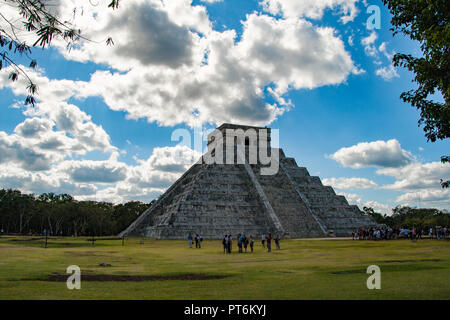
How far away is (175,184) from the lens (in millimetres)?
48375

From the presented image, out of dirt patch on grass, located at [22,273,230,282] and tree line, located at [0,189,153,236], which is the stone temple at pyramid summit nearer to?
tree line, located at [0,189,153,236]

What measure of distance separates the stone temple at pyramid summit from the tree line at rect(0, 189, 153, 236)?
1698 cm

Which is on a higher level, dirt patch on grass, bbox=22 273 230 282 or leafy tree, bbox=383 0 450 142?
leafy tree, bbox=383 0 450 142

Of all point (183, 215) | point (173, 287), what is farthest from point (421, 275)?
point (183, 215)

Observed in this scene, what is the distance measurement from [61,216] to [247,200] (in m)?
32.6

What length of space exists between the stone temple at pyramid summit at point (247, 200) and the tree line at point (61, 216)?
16977mm

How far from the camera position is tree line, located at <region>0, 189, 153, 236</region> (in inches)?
2245

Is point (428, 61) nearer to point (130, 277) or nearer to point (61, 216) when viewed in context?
point (130, 277)

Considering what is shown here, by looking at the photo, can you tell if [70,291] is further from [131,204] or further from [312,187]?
[131,204]

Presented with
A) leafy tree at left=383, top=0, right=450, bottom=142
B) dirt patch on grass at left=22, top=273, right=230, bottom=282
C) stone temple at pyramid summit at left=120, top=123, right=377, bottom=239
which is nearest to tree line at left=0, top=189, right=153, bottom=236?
stone temple at pyramid summit at left=120, top=123, right=377, bottom=239

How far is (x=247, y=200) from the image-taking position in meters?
39.2

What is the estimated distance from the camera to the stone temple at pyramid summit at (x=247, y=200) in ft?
115
